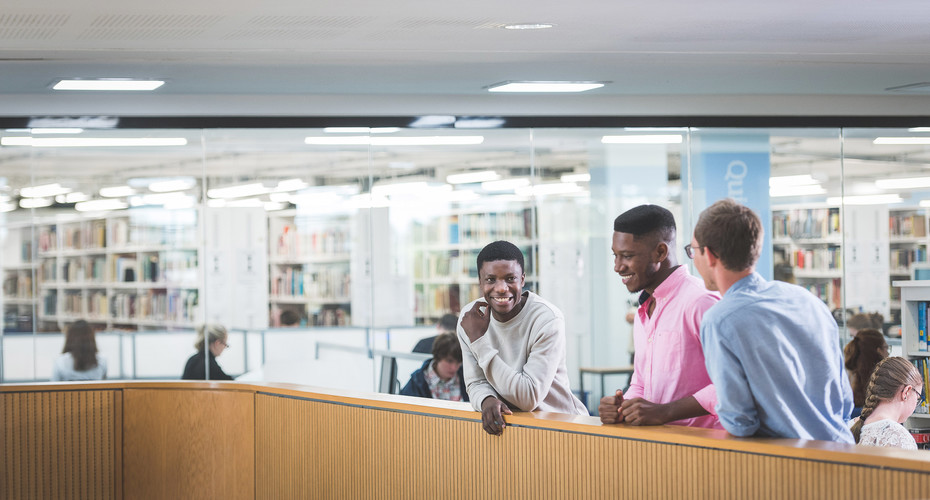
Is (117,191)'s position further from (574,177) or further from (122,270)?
(574,177)

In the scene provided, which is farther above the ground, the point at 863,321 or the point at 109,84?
the point at 109,84

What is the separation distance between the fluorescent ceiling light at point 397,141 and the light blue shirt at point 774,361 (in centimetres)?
581

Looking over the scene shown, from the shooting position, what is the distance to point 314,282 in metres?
8.75

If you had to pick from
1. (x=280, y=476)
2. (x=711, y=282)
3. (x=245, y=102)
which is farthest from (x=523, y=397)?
(x=245, y=102)

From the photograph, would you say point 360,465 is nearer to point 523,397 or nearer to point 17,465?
point 523,397

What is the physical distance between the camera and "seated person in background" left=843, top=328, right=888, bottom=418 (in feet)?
19.9

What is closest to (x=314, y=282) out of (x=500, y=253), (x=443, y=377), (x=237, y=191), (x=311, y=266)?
(x=311, y=266)

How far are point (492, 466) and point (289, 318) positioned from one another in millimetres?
5190

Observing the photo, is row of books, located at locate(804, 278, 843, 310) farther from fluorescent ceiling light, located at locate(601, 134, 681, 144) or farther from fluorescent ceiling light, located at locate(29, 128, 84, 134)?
fluorescent ceiling light, located at locate(29, 128, 84, 134)

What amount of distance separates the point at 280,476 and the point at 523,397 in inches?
65.2

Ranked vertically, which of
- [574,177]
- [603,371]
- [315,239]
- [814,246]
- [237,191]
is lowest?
[603,371]

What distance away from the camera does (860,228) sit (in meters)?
8.90

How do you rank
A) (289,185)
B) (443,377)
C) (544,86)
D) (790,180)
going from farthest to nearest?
(790,180)
(289,185)
(544,86)
(443,377)

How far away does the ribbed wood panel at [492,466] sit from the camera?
2.80 meters
